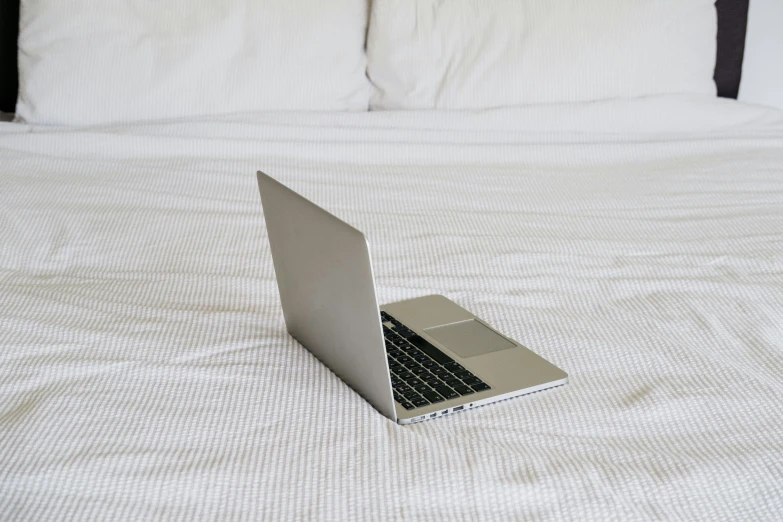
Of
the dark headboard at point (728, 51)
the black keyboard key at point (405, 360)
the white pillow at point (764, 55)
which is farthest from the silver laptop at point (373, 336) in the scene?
the white pillow at point (764, 55)

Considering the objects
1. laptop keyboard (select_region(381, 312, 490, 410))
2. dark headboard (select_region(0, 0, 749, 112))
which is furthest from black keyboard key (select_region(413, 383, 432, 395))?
dark headboard (select_region(0, 0, 749, 112))

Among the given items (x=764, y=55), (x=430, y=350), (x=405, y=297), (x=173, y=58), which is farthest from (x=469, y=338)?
(x=764, y=55)

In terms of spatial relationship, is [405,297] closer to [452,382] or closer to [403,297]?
[403,297]

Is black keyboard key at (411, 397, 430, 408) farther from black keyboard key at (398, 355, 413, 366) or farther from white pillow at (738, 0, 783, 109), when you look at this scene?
white pillow at (738, 0, 783, 109)

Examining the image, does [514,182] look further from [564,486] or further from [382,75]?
[564,486]

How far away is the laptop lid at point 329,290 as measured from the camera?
33.3 inches

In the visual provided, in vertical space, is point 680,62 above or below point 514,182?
above

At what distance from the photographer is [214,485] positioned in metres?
0.78

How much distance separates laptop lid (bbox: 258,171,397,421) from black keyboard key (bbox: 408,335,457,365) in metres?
0.11

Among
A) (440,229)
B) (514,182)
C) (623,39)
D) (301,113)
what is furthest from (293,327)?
(623,39)

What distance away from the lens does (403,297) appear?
1212 mm

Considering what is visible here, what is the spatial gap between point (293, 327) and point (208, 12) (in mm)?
1129

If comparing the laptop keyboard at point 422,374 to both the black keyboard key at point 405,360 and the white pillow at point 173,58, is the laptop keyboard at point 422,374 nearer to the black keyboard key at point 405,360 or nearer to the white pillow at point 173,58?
the black keyboard key at point 405,360

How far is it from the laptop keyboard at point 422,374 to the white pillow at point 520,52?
110 centimetres
